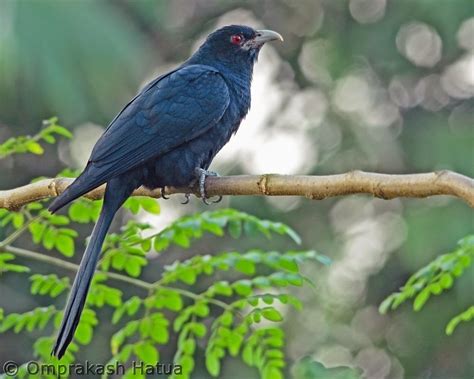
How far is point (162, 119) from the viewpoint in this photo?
3617 mm

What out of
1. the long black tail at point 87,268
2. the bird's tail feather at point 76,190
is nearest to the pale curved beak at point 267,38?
the long black tail at point 87,268

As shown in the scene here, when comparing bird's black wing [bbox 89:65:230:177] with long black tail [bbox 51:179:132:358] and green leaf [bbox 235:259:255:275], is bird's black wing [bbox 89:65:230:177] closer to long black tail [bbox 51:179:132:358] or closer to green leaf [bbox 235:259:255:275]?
long black tail [bbox 51:179:132:358]

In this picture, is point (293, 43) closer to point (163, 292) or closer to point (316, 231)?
point (316, 231)

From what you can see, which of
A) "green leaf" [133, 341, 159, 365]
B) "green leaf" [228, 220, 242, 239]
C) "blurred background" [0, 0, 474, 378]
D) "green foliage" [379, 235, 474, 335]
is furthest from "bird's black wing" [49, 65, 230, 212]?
"blurred background" [0, 0, 474, 378]

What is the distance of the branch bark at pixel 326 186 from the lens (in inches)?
90.0

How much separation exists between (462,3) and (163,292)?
5.12 meters

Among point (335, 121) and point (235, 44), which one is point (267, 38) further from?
point (335, 121)

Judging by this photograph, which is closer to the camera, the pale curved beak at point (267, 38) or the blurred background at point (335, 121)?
the pale curved beak at point (267, 38)

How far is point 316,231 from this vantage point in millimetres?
7770

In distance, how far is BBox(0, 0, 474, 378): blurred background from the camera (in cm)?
648

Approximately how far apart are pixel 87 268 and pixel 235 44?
1.55 m

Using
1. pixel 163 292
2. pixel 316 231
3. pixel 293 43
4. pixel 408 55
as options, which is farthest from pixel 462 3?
pixel 163 292

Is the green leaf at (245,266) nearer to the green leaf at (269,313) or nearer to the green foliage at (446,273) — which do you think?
the green leaf at (269,313)

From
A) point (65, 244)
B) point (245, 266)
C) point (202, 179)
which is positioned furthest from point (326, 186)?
point (65, 244)
